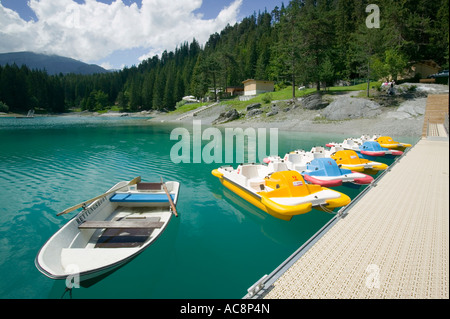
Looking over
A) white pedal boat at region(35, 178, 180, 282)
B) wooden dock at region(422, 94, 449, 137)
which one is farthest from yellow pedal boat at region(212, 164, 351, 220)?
wooden dock at region(422, 94, 449, 137)

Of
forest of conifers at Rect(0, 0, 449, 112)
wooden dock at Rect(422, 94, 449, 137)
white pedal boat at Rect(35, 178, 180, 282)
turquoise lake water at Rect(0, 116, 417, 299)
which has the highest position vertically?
forest of conifers at Rect(0, 0, 449, 112)

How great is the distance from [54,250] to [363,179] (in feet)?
42.6

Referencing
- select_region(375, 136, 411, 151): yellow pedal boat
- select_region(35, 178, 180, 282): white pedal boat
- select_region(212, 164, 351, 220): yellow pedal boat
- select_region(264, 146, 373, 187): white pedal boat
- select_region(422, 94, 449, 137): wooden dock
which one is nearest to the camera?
select_region(35, 178, 180, 282): white pedal boat

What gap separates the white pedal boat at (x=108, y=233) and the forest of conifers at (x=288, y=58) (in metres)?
7.36

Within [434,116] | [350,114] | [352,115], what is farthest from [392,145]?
[350,114]

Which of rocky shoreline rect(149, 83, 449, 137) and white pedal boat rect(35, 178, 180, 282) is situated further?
rocky shoreline rect(149, 83, 449, 137)

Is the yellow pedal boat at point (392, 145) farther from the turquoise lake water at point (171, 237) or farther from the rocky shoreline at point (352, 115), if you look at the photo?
the turquoise lake water at point (171, 237)

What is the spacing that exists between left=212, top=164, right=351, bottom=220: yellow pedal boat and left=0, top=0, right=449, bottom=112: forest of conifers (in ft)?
18.6

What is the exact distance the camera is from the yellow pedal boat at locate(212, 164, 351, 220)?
29.4 feet

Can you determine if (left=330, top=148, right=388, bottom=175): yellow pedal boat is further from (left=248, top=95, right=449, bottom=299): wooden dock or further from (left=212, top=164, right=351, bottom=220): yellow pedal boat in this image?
(left=248, top=95, right=449, bottom=299): wooden dock

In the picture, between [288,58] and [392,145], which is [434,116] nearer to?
[392,145]

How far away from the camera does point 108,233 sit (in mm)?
8102

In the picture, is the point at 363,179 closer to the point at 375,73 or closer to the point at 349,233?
the point at 349,233

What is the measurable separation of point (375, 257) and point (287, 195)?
426 cm
